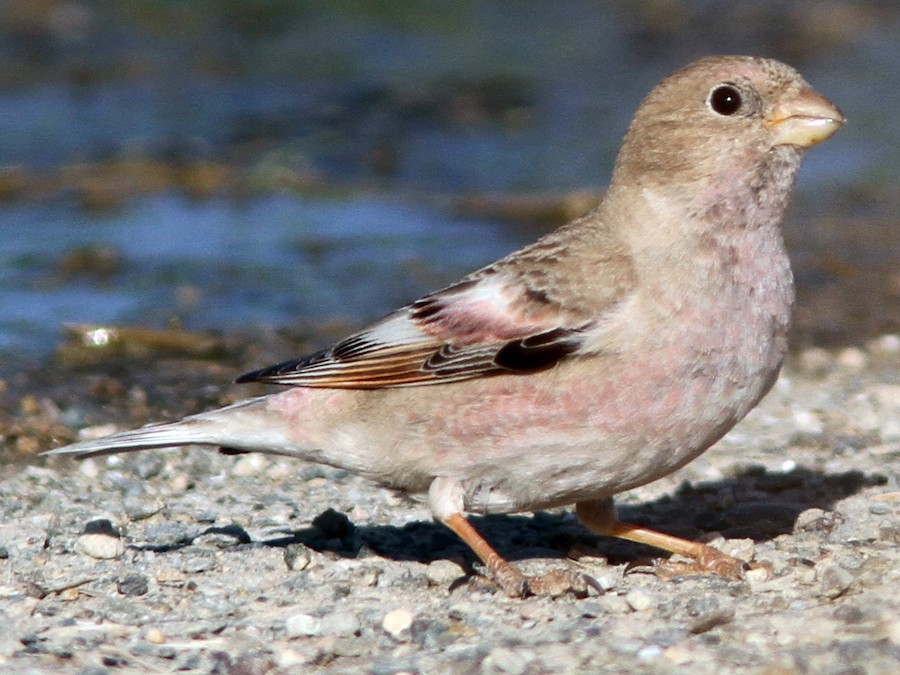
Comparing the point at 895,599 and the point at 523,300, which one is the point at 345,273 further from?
the point at 895,599

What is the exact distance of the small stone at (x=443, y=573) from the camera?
593 centimetres

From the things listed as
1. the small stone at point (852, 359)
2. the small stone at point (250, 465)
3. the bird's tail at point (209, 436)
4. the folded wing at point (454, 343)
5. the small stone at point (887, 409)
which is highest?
the folded wing at point (454, 343)

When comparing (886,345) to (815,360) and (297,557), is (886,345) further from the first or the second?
(297,557)

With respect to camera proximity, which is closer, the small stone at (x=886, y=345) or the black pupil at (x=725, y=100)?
the black pupil at (x=725, y=100)

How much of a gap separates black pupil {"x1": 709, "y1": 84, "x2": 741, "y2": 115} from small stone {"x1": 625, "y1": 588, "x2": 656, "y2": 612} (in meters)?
1.79

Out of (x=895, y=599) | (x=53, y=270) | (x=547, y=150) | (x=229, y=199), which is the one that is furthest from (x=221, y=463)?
(x=547, y=150)

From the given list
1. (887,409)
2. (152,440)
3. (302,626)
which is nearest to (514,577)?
(302,626)

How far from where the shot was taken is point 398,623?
17.8 feet

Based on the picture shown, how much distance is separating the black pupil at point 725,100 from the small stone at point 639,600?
1.79m

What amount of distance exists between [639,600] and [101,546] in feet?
6.64

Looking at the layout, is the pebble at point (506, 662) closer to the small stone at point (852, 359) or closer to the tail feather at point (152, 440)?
the tail feather at point (152, 440)

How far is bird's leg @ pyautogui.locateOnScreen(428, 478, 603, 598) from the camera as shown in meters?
5.70

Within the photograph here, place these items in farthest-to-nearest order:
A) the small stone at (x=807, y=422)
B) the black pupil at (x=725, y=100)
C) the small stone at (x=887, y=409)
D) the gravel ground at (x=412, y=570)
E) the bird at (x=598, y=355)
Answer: the small stone at (x=807, y=422) < the small stone at (x=887, y=409) < the black pupil at (x=725, y=100) < the bird at (x=598, y=355) < the gravel ground at (x=412, y=570)

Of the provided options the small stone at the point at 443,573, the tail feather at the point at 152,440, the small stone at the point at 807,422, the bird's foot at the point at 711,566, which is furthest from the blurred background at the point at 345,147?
the small stone at the point at 443,573
